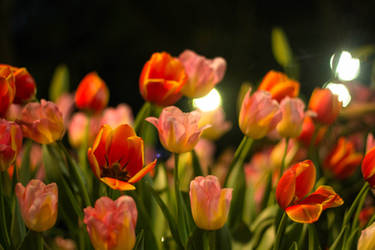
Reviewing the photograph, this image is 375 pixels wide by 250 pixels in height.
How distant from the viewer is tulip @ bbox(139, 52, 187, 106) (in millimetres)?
464

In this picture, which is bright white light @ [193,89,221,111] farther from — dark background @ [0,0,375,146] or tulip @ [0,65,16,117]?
dark background @ [0,0,375,146]

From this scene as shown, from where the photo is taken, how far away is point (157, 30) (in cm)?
191

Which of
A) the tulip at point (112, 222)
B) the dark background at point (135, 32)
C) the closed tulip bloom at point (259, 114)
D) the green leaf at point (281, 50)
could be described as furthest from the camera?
the dark background at point (135, 32)

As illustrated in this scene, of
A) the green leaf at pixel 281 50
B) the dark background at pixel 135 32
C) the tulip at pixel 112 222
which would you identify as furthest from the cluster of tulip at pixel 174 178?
the dark background at pixel 135 32

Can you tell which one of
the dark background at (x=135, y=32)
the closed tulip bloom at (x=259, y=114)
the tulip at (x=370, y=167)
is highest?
the closed tulip bloom at (x=259, y=114)

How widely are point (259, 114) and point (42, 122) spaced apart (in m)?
0.18

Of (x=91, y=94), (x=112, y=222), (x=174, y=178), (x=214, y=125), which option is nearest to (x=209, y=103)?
(x=214, y=125)

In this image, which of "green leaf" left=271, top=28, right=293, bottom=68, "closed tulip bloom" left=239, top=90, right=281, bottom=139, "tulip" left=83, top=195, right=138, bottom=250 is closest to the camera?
"tulip" left=83, top=195, right=138, bottom=250

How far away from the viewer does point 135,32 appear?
190cm

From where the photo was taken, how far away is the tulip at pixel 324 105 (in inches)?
20.0

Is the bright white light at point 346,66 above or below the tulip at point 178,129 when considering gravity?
above

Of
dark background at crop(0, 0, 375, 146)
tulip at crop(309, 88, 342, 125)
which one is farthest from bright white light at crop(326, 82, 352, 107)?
dark background at crop(0, 0, 375, 146)

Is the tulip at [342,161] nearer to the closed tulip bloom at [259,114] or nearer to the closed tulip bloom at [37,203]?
the closed tulip bloom at [259,114]

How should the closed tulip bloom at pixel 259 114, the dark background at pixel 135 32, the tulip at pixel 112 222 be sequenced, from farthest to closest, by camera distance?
the dark background at pixel 135 32 → the closed tulip bloom at pixel 259 114 → the tulip at pixel 112 222
